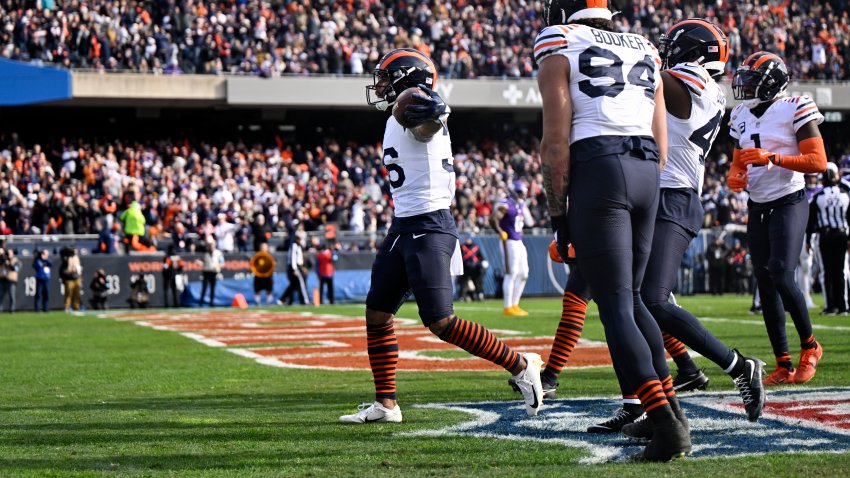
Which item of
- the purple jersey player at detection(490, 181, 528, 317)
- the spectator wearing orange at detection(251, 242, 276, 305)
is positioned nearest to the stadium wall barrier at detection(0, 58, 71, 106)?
the spectator wearing orange at detection(251, 242, 276, 305)

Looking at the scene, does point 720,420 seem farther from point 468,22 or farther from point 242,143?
point 468,22

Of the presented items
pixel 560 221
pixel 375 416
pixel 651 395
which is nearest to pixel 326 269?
pixel 375 416

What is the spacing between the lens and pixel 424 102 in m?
5.95

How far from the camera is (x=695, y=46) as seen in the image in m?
6.54

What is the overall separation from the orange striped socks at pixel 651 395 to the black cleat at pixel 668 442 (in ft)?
0.26

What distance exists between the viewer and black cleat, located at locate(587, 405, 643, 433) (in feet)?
18.0

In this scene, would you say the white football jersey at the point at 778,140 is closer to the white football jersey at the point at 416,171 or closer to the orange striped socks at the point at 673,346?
the orange striped socks at the point at 673,346

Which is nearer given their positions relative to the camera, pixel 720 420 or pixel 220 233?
pixel 720 420

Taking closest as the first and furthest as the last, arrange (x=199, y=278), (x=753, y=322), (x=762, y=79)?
1. (x=762, y=79)
2. (x=753, y=322)
3. (x=199, y=278)

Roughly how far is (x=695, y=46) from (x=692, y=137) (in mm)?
538

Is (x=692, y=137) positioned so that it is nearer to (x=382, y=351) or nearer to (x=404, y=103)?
(x=404, y=103)

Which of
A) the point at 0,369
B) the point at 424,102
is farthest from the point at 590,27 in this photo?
the point at 0,369

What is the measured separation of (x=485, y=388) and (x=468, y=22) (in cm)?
3136

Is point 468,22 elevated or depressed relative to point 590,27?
elevated
